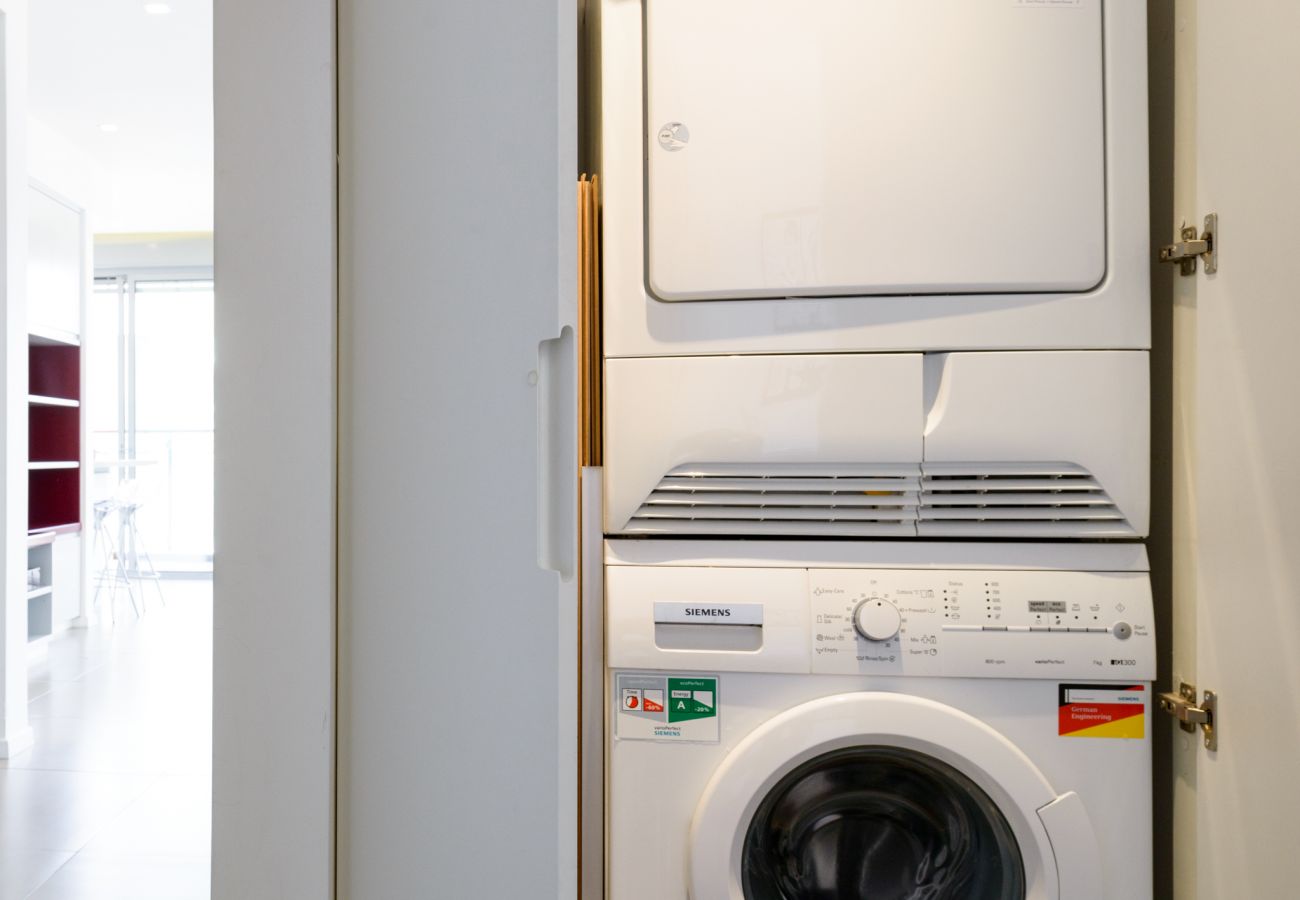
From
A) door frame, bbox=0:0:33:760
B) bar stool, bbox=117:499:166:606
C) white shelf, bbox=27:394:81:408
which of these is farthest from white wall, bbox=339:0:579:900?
bar stool, bbox=117:499:166:606

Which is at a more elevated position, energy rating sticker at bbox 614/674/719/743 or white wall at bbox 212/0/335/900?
white wall at bbox 212/0/335/900

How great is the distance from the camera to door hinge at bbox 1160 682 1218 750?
3.31 feet

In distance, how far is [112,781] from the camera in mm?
2295

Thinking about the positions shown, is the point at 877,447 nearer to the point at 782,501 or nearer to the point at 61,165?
the point at 782,501

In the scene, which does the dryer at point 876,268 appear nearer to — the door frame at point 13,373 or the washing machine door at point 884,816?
the washing machine door at point 884,816

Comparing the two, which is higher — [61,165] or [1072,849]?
A: [61,165]

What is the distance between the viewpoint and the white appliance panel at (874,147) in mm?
1046

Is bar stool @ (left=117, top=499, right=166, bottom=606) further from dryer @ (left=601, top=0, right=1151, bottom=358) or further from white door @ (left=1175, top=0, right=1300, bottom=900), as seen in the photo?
white door @ (left=1175, top=0, right=1300, bottom=900)

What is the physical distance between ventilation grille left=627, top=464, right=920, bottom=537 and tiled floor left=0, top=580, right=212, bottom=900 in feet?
5.11

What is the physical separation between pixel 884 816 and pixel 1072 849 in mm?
249

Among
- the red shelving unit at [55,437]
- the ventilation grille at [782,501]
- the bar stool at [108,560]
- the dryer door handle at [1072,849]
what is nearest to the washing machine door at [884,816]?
the dryer door handle at [1072,849]

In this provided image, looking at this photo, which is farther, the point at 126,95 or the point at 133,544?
the point at 133,544

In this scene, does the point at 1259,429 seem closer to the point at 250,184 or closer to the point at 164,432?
the point at 250,184

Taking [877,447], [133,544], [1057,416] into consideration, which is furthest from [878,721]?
[133,544]
